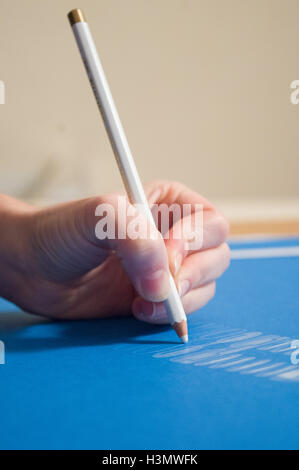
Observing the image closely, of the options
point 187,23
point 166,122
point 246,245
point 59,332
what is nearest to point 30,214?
point 59,332

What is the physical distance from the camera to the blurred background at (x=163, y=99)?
1311 mm

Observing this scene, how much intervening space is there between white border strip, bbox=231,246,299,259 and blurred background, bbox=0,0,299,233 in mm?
412

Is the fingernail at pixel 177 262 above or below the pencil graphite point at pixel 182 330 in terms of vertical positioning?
above

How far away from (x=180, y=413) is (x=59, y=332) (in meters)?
0.20

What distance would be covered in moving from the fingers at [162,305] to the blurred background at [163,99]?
75 cm

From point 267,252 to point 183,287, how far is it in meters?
0.36

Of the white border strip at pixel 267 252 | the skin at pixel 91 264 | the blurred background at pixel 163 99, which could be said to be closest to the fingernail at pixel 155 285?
the skin at pixel 91 264

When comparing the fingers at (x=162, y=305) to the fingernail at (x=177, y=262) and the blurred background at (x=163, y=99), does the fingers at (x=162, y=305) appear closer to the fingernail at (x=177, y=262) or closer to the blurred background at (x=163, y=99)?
the fingernail at (x=177, y=262)

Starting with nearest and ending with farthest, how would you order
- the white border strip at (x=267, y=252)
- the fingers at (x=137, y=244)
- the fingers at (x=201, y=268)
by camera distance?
the fingers at (x=137, y=244) < the fingers at (x=201, y=268) < the white border strip at (x=267, y=252)

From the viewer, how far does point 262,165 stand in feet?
4.76

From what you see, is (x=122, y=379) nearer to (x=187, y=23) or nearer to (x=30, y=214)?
(x=30, y=214)

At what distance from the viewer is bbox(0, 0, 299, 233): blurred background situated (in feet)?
4.30

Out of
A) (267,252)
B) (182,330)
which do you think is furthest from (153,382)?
(267,252)

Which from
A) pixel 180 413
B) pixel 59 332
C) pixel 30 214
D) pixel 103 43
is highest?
pixel 103 43
